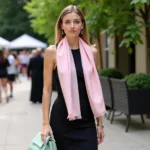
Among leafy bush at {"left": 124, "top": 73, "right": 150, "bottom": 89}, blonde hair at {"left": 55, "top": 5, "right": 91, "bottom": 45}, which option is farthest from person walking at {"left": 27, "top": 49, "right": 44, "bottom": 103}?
blonde hair at {"left": 55, "top": 5, "right": 91, "bottom": 45}

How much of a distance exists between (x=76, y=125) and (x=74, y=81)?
0.38 metres

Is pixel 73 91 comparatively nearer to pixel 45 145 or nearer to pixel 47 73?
pixel 47 73

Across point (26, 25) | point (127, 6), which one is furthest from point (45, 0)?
point (26, 25)

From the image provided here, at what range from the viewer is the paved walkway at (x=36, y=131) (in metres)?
7.39

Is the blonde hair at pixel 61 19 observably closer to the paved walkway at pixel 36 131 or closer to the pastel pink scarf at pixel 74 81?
the pastel pink scarf at pixel 74 81

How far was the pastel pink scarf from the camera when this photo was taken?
354 cm

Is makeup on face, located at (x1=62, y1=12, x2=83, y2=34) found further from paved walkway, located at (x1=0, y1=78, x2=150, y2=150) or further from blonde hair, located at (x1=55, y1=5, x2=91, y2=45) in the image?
paved walkway, located at (x1=0, y1=78, x2=150, y2=150)

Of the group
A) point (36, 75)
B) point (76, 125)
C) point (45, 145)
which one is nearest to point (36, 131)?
point (76, 125)

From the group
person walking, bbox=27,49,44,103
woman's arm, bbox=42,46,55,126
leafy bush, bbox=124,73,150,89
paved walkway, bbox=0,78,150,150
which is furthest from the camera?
person walking, bbox=27,49,44,103

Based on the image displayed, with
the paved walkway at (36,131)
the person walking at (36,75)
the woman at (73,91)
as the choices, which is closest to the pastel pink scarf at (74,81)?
the woman at (73,91)

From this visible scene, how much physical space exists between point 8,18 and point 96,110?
45339 mm

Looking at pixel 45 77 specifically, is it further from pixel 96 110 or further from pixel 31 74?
pixel 31 74

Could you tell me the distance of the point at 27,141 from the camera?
7863 millimetres

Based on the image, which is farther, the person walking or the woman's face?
the person walking
